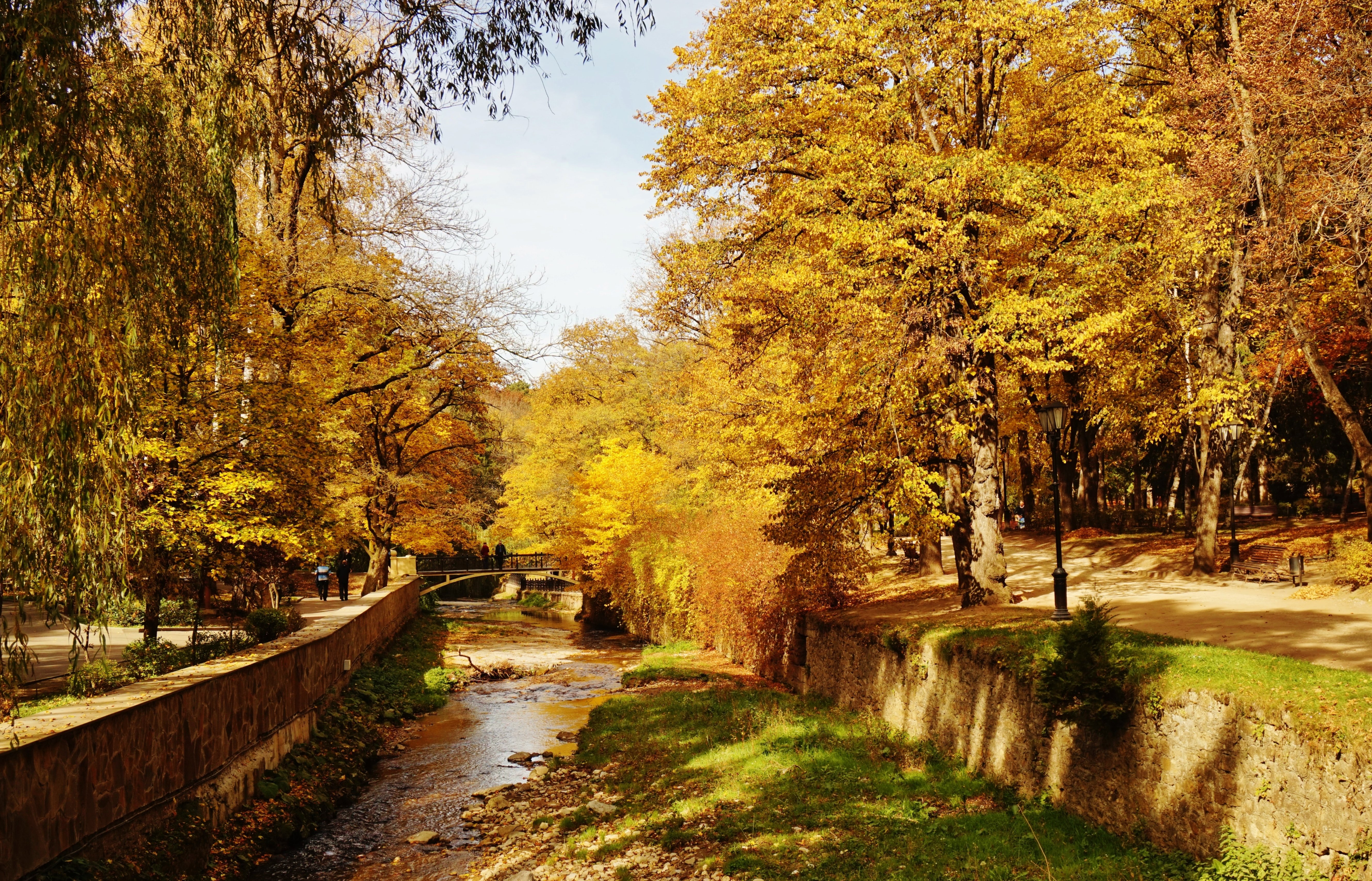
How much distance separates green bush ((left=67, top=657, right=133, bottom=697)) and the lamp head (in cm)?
1256

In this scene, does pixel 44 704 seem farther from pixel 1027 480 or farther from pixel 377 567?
pixel 1027 480

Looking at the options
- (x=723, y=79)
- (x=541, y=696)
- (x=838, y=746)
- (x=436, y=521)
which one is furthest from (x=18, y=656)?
(x=436, y=521)

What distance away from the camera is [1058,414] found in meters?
13.3

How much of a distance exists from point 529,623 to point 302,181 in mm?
26486

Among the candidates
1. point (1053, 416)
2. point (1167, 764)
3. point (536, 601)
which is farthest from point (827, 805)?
point (536, 601)

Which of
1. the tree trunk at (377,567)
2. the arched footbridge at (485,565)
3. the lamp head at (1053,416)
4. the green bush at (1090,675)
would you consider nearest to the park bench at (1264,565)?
the lamp head at (1053,416)

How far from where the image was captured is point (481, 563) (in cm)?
5084

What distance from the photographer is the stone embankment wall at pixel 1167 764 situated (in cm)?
607

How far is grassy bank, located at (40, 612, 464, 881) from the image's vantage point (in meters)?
8.25

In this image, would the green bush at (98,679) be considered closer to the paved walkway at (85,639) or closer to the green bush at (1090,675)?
the paved walkway at (85,639)

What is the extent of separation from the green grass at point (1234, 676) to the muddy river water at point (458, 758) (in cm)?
725

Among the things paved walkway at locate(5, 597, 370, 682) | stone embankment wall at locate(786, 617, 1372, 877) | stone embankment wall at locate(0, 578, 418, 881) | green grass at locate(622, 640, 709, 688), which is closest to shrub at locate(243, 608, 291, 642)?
stone embankment wall at locate(0, 578, 418, 881)

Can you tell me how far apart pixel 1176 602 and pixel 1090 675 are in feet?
25.6

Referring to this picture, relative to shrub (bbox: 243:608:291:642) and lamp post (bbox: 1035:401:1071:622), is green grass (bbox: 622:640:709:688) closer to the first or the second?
shrub (bbox: 243:608:291:642)
